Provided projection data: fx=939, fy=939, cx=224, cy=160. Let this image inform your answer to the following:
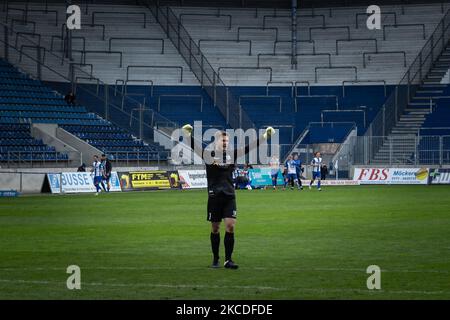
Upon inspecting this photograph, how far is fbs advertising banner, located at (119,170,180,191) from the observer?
55250 mm

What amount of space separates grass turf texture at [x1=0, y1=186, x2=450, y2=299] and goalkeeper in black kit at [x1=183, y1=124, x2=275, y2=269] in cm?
52

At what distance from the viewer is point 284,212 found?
33.0m

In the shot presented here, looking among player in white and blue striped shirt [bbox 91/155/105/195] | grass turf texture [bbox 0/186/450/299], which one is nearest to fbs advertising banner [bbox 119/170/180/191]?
player in white and blue striped shirt [bbox 91/155/105/195]

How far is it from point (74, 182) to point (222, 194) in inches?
1444

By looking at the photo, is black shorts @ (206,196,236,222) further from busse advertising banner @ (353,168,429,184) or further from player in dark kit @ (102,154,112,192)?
busse advertising banner @ (353,168,429,184)

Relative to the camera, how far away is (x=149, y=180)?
185ft

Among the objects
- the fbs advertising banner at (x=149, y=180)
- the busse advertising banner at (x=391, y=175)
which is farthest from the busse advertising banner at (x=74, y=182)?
the busse advertising banner at (x=391, y=175)

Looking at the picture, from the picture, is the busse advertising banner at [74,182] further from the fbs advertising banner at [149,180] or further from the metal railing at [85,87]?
the metal railing at [85,87]

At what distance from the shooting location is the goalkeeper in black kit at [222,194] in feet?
55.1

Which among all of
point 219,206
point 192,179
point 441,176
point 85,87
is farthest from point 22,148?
point 219,206

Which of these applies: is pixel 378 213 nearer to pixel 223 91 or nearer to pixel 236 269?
pixel 236 269

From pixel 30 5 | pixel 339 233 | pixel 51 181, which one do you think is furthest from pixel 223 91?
pixel 339 233

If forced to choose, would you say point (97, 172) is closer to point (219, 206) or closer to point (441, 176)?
point (441, 176)

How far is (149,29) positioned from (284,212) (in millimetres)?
43380
